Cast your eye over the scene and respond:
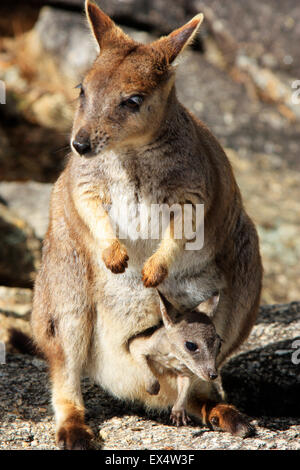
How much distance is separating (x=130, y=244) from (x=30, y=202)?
483 centimetres

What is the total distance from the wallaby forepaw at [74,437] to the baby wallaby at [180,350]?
0.52m

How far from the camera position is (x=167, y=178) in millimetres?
4602

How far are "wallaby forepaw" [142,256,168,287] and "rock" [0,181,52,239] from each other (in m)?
4.21

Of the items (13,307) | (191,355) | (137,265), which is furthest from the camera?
(13,307)

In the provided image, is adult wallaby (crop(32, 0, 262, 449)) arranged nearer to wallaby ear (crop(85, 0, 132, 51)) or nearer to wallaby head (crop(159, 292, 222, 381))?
wallaby ear (crop(85, 0, 132, 51))

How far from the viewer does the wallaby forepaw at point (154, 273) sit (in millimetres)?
4527

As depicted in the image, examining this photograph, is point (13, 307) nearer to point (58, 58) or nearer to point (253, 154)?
point (253, 154)

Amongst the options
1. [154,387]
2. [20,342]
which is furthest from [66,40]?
→ [154,387]

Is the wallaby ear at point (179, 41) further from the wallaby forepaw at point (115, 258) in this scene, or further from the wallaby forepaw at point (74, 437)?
the wallaby forepaw at point (74, 437)

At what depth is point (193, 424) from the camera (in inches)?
195

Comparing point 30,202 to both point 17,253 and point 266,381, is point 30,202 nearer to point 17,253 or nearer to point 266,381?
point 17,253

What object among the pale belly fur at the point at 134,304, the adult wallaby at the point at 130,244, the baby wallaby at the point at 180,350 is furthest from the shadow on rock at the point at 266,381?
the baby wallaby at the point at 180,350

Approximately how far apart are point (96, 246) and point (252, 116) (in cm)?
772

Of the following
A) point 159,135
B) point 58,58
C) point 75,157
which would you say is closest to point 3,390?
point 75,157
